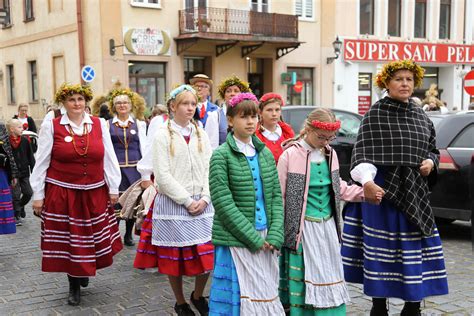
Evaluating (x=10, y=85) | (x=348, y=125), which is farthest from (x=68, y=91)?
(x=10, y=85)

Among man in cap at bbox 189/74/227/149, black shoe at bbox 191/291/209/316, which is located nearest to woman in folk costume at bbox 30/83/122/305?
black shoe at bbox 191/291/209/316

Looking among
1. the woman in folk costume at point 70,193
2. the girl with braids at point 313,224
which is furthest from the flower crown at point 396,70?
the woman in folk costume at point 70,193

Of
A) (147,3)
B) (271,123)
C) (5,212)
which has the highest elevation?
(147,3)

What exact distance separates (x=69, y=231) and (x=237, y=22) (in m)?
17.4

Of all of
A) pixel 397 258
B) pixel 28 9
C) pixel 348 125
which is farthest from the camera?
pixel 28 9

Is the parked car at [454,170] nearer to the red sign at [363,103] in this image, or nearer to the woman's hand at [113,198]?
the woman's hand at [113,198]

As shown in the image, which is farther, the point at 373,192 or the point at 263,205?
the point at 373,192

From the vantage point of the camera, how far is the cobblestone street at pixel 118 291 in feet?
15.6

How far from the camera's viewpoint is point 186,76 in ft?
70.2

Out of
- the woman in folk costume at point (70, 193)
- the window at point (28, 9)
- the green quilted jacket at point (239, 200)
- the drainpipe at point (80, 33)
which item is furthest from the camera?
the window at point (28, 9)

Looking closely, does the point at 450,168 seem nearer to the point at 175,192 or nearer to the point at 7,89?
the point at 175,192

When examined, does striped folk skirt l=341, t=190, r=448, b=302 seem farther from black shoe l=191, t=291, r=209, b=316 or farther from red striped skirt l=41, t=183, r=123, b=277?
red striped skirt l=41, t=183, r=123, b=277

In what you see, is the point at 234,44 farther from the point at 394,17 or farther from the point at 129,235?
the point at 129,235

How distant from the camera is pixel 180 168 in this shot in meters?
4.41
